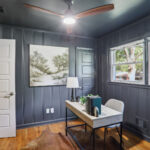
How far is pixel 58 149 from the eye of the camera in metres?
2.00

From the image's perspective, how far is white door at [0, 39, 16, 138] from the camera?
2.42 m

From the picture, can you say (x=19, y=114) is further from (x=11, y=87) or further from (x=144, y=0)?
(x=144, y=0)

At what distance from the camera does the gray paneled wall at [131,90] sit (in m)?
2.28

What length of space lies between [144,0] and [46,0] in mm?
1600

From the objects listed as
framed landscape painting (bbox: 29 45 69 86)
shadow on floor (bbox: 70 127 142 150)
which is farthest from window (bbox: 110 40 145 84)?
framed landscape painting (bbox: 29 45 69 86)

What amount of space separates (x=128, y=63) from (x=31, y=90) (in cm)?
260

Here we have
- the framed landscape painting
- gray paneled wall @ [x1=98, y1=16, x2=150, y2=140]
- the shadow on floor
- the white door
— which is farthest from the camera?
the framed landscape painting

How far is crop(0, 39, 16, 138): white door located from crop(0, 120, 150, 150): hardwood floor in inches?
8.0

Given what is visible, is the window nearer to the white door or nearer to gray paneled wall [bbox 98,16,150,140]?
gray paneled wall [bbox 98,16,150,140]

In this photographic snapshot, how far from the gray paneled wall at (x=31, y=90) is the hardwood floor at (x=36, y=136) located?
23cm

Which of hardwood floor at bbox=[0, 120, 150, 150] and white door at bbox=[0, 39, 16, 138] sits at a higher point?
white door at bbox=[0, 39, 16, 138]

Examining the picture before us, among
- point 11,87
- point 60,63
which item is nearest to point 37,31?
point 60,63

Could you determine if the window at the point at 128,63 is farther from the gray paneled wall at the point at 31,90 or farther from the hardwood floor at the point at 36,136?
the gray paneled wall at the point at 31,90

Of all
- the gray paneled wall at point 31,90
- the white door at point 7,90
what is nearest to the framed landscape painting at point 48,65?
the gray paneled wall at point 31,90
